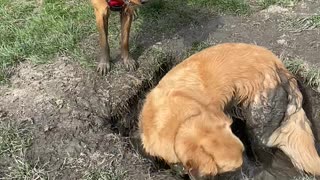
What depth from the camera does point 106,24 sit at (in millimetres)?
5645

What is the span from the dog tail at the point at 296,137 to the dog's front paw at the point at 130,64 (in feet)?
5.67

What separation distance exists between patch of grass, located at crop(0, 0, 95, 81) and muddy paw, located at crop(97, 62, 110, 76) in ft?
1.79

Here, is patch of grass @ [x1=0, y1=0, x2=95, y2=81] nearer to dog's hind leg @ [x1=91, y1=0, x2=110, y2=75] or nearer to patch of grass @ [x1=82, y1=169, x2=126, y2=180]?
dog's hind leg @ [x1=91, y1=0, x2=110, y2=75]

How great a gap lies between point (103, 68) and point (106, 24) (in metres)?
0.51

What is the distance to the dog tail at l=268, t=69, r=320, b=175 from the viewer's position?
4.79 m

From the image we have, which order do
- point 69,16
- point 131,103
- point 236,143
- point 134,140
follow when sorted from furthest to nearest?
point 69,16 → point 131,103 → point 134,140 → point 236,143

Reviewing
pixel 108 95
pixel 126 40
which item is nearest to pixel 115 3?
pixel 126 40

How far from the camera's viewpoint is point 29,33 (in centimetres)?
646

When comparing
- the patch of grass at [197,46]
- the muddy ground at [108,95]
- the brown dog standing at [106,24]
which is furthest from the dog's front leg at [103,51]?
the patch of grass at [197,46]

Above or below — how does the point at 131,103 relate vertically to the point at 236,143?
below

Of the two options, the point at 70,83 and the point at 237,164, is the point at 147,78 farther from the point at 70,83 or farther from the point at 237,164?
the point at 237,164

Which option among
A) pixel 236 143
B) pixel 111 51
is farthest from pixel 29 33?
pixel 236 143

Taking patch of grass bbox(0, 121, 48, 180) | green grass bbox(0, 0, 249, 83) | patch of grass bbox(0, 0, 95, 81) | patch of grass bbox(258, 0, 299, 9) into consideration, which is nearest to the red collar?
green grass bbox(0, 0, 249, 83)

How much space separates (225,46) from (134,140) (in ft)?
4.24
